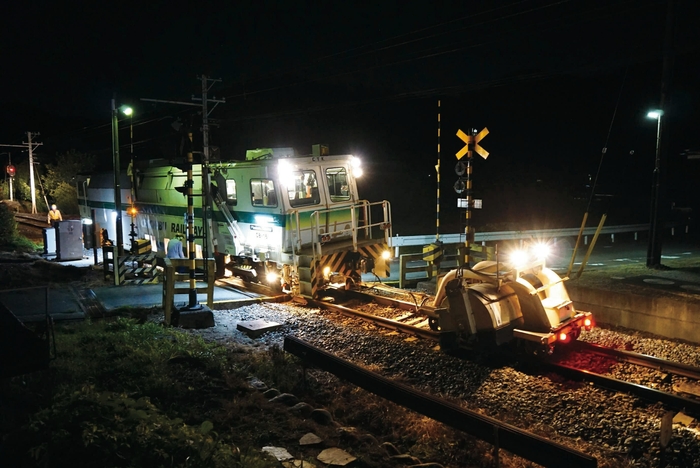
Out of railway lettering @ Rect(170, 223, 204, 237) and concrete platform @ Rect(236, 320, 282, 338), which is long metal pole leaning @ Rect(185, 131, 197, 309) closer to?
concrete platform @ Rect(236, 320, 282, 338)

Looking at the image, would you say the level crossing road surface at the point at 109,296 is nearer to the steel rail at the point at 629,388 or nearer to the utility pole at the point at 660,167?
the utility pole at the point at 660,167

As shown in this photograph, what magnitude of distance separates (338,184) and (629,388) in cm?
892

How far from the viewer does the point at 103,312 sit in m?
11.0

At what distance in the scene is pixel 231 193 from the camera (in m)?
14.3

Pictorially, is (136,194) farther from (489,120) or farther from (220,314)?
(489,120)

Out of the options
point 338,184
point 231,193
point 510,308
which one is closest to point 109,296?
point 231,193

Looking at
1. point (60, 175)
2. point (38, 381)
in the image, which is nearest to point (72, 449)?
point (38, 381)

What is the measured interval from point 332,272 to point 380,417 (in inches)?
269

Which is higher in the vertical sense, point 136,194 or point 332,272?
point 136,194

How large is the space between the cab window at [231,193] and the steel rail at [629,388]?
9.11 metres

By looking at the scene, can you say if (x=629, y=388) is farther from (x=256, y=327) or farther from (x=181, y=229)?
(x=181, y=229)

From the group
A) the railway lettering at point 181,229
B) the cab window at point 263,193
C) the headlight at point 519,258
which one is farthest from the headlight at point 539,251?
the railway lettering at point 181,229

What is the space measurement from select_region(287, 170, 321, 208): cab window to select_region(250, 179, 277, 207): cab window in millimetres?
430

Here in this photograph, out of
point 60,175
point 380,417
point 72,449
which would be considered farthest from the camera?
point 60,175
